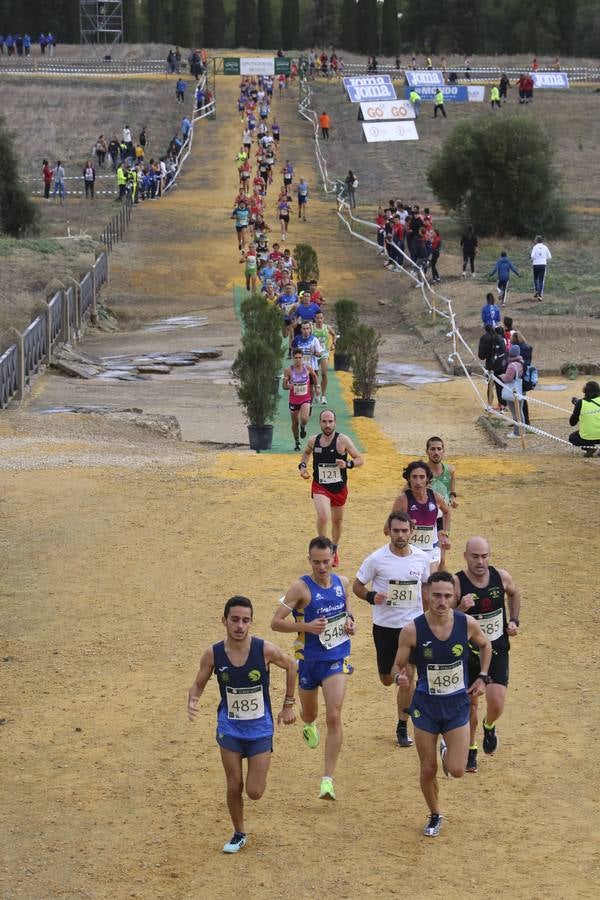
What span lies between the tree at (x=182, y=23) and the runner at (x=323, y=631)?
3382 inches

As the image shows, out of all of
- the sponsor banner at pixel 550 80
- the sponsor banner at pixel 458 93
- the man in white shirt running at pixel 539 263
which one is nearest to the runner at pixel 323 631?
the man in white shirt running at pixel 539 263

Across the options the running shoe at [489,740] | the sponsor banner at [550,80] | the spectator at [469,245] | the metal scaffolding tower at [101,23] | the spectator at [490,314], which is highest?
the metal scaffolding tower at [101,23]

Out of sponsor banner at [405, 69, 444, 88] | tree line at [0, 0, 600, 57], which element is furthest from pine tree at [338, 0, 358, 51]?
sponsor banner at [405, 69, 444, 88]

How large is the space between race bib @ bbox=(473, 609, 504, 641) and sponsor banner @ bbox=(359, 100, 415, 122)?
56236 millimetres

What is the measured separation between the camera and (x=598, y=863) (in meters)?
8.46

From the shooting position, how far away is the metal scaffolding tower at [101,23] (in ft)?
267

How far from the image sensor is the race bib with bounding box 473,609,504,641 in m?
9.38

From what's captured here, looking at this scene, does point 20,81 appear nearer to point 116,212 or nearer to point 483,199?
point 116,212

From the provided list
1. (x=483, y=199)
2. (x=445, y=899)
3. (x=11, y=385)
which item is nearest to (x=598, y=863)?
(x=445, y=899)

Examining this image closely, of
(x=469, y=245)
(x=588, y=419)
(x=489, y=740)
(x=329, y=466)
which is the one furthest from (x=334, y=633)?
(x=469, y=245)

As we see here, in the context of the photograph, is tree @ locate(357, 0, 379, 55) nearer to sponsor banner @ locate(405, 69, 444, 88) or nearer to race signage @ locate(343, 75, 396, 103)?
sponsor banner @ locate(405, 69, 444, 88)

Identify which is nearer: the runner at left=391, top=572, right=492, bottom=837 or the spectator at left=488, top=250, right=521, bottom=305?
the runner at left=391, top=572, right=492, bottom=837

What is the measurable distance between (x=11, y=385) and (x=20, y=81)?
49.4 meters

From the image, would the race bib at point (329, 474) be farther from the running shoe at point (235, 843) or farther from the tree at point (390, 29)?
the tree at point (390, 29)
